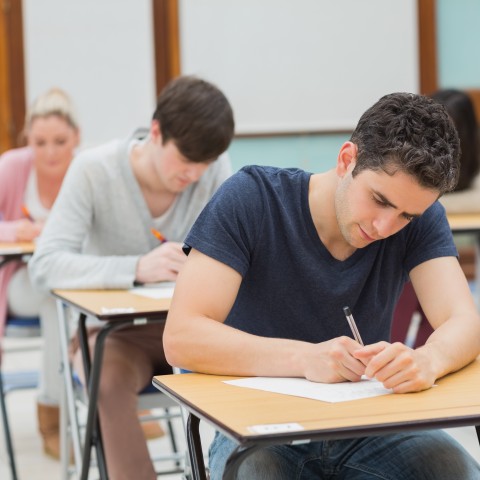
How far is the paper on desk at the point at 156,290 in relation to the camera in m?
2.71

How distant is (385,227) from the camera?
5.81 feet

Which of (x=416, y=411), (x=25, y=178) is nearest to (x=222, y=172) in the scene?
(x=25, y=178)

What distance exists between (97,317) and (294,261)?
657 mm

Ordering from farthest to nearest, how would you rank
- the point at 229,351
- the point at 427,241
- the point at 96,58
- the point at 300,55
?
the point at 300,55 → the point at 96,58 → the point at 427,241 → the point at 229,351

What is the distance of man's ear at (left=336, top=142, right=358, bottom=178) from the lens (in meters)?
1.79

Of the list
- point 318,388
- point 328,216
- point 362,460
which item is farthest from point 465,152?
point 318,388

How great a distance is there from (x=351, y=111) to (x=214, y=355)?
5.61 meters

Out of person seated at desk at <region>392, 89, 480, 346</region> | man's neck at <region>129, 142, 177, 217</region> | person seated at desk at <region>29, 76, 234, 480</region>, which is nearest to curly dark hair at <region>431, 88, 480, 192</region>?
person seated at desk at <region>392, 89, 480, 346</region>

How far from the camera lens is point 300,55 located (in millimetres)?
7066

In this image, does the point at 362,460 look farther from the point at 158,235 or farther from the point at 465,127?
the point at 465,127

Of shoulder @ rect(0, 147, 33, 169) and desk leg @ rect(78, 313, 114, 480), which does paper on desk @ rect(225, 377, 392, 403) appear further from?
shoulder @ rect(0, 147, 33, 169)

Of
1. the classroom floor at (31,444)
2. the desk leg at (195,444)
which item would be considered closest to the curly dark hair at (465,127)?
the classroom floor at (31,444)

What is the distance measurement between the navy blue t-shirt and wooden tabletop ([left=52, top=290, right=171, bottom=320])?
505mm

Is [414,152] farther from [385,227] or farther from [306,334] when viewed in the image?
[306,334]
